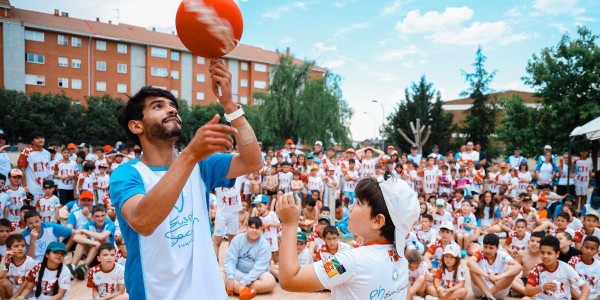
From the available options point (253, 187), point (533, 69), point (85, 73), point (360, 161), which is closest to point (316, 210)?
point (253, 187)

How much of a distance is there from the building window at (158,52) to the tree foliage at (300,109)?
19.0m

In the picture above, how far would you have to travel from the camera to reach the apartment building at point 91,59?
39750 mm

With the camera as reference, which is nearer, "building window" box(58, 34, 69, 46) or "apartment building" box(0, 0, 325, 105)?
"apartment building" box(0, 0, 325, 105)

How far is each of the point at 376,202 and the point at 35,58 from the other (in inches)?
1895

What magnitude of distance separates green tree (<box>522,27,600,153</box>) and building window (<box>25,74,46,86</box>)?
4312 cm

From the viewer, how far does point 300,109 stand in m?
33.7

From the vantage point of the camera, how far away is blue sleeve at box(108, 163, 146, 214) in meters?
1.71

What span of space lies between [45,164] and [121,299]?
21.2 feet

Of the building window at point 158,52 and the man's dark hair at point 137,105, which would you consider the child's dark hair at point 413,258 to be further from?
the building window at point 158,52

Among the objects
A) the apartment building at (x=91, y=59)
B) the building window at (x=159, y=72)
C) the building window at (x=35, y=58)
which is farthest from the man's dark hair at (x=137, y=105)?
the building window at (x=159, y=72)

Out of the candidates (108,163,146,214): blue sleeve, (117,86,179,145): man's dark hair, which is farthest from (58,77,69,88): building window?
(108,163,146,214): blue sleeve

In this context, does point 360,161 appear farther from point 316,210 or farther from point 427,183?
point 316,210

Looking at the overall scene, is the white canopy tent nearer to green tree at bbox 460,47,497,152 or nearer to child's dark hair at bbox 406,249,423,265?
child's dark hair at bbox 406,249,423,265

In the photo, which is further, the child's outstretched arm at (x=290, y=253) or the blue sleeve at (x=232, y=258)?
the blue sleeve at (x=232, y=258)
